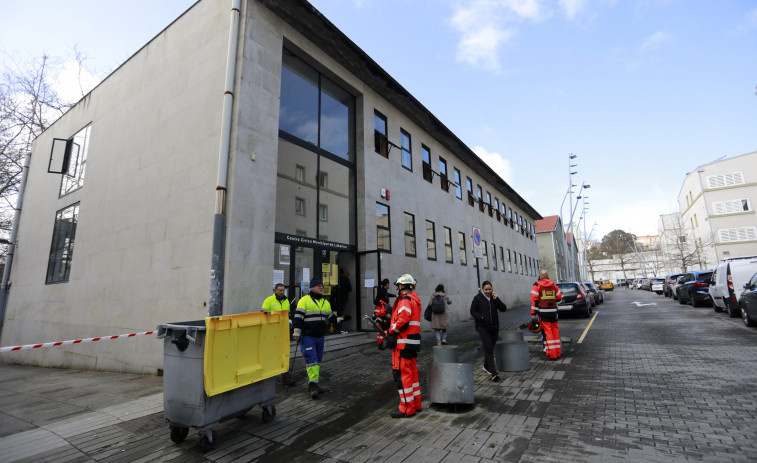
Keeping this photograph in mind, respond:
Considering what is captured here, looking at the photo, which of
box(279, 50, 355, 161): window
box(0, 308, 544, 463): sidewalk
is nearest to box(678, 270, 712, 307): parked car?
box(0, 308, 544, 463): sidewalk

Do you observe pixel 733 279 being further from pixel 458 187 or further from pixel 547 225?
pixel 547 225

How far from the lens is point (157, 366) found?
828cm

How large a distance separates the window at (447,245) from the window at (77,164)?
15.5 metres

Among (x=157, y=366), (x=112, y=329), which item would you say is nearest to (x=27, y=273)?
(x=112, y=329)

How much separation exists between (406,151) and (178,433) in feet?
44.7

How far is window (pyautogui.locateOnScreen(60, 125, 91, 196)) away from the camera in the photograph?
13477 mm

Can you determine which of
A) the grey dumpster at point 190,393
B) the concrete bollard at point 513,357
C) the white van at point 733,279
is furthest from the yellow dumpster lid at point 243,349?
the white van at point 733,279

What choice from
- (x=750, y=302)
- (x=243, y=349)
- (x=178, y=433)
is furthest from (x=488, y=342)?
(x=750, y=302)

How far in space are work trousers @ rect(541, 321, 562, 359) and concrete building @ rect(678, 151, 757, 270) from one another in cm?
4970

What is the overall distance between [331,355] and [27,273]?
15.3 meters

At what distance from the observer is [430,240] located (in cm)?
1625

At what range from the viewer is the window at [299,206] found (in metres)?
9.99

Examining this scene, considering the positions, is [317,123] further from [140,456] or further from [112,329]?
[140,456]

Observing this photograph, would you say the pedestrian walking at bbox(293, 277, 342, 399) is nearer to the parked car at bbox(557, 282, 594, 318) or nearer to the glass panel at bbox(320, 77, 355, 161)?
the glass panel at bbox(320, 77, 355, 161)
